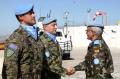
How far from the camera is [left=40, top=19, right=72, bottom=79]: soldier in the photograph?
780 cm

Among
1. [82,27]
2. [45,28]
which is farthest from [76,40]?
[45,28]

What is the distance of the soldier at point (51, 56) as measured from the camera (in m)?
7.80

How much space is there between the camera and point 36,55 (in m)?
6.30

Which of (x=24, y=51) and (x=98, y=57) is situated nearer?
(x=24, y=51)

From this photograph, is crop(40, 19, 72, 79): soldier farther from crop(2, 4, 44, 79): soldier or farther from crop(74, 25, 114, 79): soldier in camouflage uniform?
crop(2, 4, 44, 79): soldier

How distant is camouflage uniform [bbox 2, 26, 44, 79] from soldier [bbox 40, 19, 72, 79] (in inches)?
44.3

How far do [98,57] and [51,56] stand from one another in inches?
31.8

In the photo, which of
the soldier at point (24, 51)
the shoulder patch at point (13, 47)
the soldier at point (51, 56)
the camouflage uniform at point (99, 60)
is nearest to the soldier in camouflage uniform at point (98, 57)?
the camouflage uniform at point (99, 60)

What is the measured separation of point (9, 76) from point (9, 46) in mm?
384

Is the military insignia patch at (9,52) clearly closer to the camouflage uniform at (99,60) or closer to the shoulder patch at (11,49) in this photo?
the shoulder patch at (11,49)

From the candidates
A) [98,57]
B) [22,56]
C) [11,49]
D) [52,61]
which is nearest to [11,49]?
[11,49]

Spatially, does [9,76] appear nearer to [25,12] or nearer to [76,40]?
[25,12]

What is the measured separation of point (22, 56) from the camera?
20.0 feet

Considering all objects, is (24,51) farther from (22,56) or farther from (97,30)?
(97,30)
